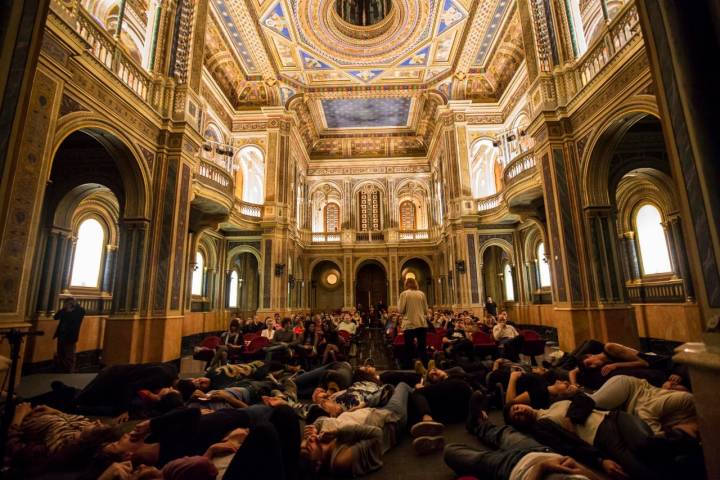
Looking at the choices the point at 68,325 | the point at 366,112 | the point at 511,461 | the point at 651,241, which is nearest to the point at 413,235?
the point at 366,112

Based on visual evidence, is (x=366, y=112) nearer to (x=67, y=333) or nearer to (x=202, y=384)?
(x=67, y=333)

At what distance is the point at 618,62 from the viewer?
243 inches

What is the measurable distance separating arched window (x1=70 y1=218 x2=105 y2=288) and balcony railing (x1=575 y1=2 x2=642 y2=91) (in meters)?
12.1

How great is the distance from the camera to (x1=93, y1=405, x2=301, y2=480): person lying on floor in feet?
5.84

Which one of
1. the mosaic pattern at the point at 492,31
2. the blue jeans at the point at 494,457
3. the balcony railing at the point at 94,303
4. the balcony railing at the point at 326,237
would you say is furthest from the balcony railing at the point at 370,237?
the blue jeans at the point at 494,457

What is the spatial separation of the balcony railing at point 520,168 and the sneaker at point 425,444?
8.27 m

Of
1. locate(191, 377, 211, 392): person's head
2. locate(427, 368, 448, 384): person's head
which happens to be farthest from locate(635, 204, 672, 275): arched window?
locate(191, 377, 211, 392): person's head

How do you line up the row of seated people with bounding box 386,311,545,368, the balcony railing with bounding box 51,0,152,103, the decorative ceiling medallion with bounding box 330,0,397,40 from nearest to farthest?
the balcony railing with bounding box 51,0,152,103 → the row of seated people with bounding box 386,311,545,368 → the decorative ceiling medallion with bounding box 330,0,397,40

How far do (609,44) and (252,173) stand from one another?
552 inches

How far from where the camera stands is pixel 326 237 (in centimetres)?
2183

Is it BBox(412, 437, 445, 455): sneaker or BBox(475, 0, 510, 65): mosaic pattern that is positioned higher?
BBox(475, 0, 510, 65): mosaic pattern

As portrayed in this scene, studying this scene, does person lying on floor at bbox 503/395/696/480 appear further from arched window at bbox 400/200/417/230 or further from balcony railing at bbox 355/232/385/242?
arched window at bbox 400/200/417/230

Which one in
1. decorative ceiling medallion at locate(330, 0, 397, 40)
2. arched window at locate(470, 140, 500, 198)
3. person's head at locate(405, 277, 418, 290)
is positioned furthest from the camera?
→ arched window at locate(470, 140, 500, 198)

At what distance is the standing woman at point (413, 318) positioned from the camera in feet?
18.8
